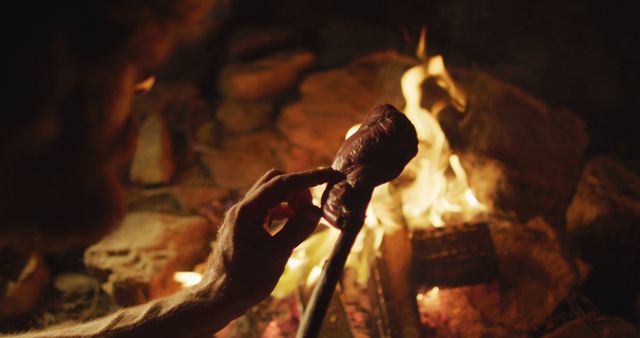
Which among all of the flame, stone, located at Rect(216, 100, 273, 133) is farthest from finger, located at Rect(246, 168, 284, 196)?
stone, located at Rect(216, 100, 273, 133)

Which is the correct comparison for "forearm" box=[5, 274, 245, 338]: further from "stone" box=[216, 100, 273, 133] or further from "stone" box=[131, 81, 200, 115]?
"stone" box=[131, 81, 200, 115]

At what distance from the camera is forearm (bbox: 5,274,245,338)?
228 cm

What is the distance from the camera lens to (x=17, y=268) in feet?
13.8

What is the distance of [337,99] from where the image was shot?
18.0 feet

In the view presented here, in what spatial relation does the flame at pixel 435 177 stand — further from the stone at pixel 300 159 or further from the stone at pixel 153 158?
the stone at pixel 153 158

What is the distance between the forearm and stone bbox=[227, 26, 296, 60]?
423 cm

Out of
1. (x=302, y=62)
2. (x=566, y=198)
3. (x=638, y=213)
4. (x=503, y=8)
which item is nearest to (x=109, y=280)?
(x=302, y=62)

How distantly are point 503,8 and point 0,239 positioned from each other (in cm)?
475

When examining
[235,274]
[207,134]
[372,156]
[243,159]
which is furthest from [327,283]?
[207,134]

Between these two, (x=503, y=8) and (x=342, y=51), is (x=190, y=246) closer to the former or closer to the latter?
(x=342, y=51)

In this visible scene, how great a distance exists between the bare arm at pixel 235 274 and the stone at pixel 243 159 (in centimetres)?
270

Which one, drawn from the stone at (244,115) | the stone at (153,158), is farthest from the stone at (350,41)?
the stone at (153,158)

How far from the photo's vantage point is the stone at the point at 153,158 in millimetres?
5215

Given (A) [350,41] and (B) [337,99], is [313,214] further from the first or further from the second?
(A) [350,41]
